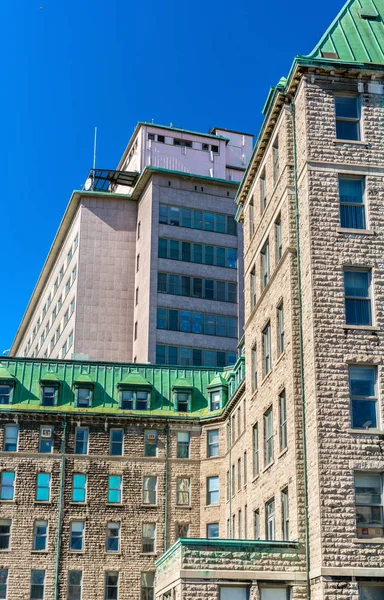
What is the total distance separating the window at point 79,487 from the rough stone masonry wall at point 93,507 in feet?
0.87

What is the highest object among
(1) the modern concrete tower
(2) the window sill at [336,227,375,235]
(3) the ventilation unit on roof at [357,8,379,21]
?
(1) the modern concrete tower

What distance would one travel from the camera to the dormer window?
222 ft

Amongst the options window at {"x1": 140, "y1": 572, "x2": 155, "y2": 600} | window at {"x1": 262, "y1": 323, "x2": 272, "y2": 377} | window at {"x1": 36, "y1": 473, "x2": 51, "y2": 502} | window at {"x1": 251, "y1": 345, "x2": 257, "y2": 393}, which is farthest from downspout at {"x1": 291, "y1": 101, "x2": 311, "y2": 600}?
window at {"x1": 36, "y1": 473, "x2": 51, "y2": 502}

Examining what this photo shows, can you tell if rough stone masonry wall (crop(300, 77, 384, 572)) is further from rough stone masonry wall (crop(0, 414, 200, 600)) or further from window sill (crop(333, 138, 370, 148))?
rough stone masonry wall (crop(0, 414, 200, 600))

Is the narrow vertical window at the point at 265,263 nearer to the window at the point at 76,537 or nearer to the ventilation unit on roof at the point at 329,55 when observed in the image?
the ventilation unit on roof at the point at 329,55

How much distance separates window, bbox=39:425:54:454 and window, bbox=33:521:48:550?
179 inches

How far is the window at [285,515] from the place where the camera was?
39062 mm

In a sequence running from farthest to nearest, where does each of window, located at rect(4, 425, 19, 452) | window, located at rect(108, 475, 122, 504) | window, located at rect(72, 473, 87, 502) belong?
window, located at rect(4, 425, 19, 452), window, located at rect(108, 475, 122, 504), window, located at rect(72, 473, 87, 502)

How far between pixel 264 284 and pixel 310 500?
40.0 ft

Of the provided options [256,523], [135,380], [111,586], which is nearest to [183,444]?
[135,380]

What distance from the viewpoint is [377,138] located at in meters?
41.1

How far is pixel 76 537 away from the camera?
63969 millimetres

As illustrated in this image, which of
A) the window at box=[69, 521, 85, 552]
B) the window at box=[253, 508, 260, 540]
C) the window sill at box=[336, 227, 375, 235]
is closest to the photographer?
→ the window sill at box=[336, 227, 375, 235]

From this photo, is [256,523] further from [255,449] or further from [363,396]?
[363,396]
